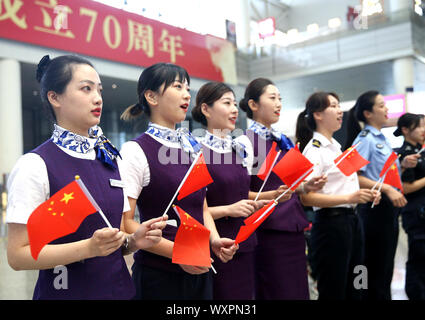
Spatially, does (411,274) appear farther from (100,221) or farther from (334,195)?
(100,221)

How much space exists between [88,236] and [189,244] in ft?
1.00

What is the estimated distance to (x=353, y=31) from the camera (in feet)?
28.8

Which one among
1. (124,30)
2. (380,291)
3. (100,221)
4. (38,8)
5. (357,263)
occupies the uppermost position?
(124,30)

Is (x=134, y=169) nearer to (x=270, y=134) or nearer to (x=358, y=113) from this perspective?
(x=270, y=134)

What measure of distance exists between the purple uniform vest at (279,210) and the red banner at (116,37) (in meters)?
2.62

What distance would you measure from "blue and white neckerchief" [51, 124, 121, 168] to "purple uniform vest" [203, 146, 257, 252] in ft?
1.96

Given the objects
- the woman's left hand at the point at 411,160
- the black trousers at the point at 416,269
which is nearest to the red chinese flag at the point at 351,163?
the woman's left hand at the point at 411,160

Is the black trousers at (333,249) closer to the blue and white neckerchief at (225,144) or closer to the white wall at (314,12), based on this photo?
the blue and white neckerchief at (225,144)

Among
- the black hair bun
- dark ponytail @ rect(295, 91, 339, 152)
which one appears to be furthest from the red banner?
the black hair bun

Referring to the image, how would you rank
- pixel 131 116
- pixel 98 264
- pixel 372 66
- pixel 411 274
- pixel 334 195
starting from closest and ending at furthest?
pixel 98 264, pixel 131 116, pixel 334 195, pixel 411 274, pixel 372 66

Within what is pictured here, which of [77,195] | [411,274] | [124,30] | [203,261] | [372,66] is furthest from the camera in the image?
[372,66]

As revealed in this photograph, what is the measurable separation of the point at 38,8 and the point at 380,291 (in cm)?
469

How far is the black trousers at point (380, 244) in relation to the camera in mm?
2588

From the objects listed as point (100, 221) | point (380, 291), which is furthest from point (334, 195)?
point (100, 221)
